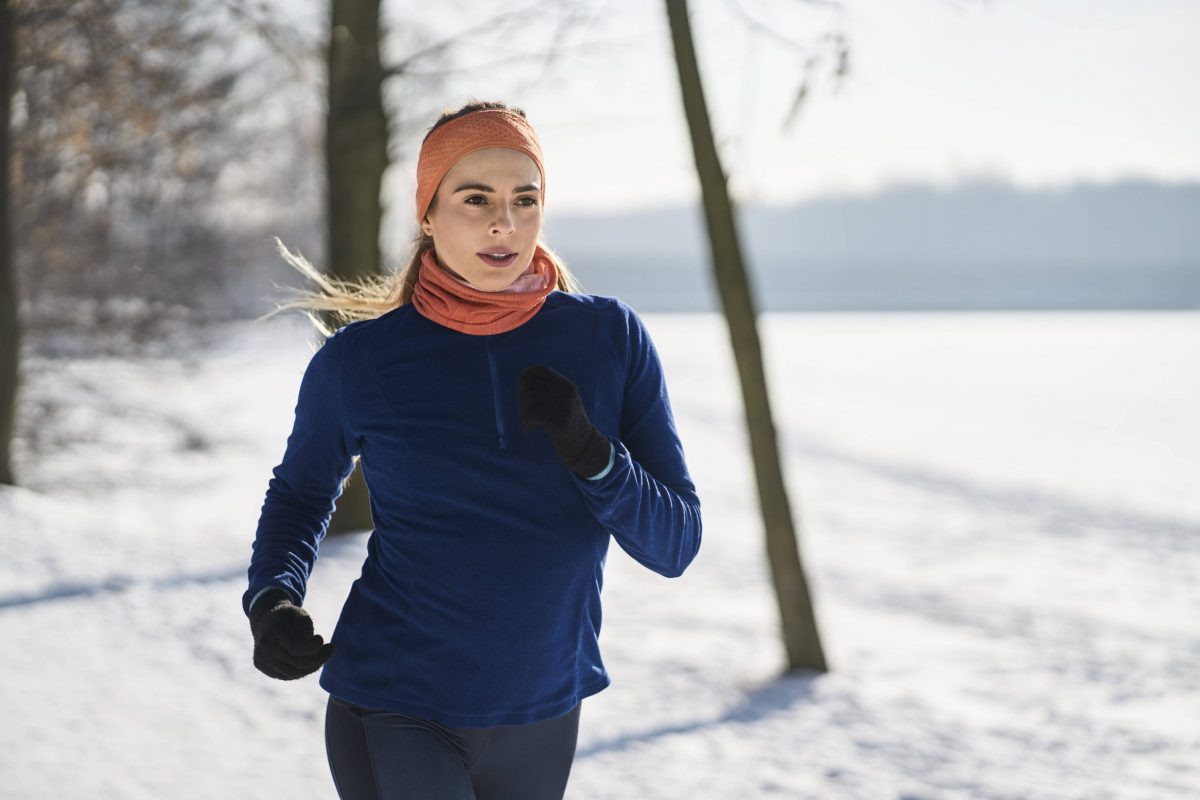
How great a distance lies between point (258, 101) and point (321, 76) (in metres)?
3.05

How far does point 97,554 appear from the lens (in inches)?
277

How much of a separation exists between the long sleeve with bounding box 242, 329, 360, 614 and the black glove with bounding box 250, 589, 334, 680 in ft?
0.30

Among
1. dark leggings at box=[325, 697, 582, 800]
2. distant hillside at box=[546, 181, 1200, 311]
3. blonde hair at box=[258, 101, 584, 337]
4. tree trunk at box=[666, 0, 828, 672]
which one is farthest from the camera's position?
distant hillside at box=[546, 181, 1200, 311]

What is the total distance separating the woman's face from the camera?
65.7 inches

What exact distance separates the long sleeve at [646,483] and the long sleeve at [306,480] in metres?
0.43

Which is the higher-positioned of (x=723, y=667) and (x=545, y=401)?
(x=545, y=401)

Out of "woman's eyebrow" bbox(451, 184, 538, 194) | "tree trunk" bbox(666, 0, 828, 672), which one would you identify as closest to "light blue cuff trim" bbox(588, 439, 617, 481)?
"woman's eyebrow" bbox(451, 184, 538, 194)

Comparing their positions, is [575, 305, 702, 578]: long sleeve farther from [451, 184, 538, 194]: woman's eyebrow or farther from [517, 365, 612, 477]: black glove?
[451, 184, 538, 194]: woman's eyebrow

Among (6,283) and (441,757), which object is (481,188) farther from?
(6,283)

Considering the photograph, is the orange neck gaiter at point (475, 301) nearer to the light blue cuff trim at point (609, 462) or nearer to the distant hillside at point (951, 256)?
the light blue cuff trim at point (609, 462)

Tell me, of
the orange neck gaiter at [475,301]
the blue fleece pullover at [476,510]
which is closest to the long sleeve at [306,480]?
the blue fleece pullover at [476,510]

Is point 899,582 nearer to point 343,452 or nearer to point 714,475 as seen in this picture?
point 714,475

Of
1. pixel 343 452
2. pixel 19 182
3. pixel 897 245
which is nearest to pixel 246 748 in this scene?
pixel 343 452

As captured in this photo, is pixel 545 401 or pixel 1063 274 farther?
pixel 1063 274
